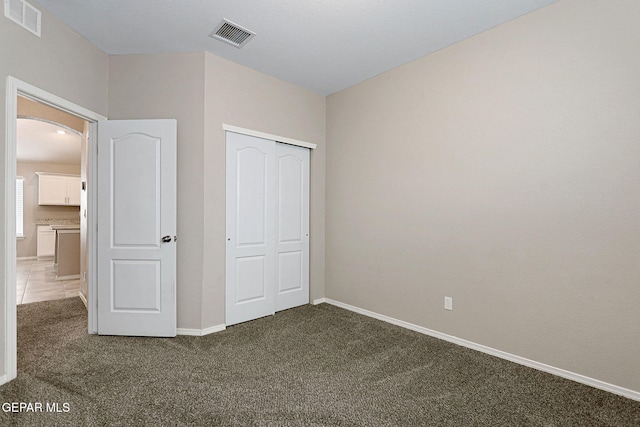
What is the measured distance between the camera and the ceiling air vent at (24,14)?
226 cm

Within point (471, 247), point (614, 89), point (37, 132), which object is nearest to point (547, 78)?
point (614, 89)

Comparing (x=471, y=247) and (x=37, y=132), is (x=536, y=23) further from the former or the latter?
(x=37, y=132)

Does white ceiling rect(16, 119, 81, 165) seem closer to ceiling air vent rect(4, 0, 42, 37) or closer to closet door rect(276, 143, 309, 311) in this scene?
ceiling air vent rect(4, 0, 42, 37)

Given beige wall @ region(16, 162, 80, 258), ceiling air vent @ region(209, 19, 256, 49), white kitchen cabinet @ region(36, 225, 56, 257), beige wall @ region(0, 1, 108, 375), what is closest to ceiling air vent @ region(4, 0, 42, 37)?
beige wall @ region(0, 1, 108, 375)

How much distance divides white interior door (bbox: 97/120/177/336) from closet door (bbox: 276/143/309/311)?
1.30 m

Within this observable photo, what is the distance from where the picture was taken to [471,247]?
2.97 meters

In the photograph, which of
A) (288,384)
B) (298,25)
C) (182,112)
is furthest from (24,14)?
(288,384)

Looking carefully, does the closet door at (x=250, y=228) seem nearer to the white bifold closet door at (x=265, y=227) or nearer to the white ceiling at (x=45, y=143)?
the white bifold closet door at (x=265, y=227)

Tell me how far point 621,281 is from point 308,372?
2.32 meters

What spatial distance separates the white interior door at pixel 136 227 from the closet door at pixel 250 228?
0.61m

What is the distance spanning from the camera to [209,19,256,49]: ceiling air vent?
282 cm

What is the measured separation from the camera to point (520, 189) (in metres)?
2.65

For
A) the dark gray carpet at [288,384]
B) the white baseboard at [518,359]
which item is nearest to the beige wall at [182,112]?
the dark gray carpet at [288,384]

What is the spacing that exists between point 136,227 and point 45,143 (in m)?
5.58
